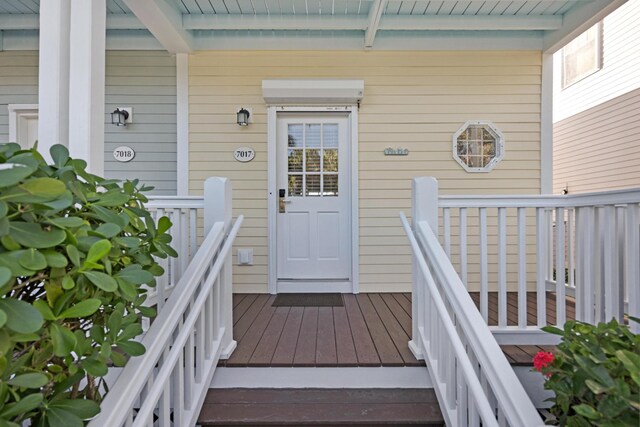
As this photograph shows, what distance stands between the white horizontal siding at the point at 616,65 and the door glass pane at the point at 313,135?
15.9 feet

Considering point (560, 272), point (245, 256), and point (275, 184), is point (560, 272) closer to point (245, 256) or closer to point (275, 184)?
point (275, 184)

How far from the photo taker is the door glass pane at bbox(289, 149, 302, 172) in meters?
3.83

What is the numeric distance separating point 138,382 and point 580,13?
4.32m

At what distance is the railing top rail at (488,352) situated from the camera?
1105 millimetres

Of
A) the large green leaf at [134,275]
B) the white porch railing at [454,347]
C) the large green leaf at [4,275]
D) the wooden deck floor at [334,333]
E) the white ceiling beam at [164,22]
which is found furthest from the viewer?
the white ceiling beam at [164,22]

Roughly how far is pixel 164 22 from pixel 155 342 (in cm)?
288

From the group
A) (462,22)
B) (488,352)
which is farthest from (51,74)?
(462,22)

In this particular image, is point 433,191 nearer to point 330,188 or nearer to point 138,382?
point 138,382

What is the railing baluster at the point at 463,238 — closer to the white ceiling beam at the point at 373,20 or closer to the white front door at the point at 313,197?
the white front door at the point at 313,197

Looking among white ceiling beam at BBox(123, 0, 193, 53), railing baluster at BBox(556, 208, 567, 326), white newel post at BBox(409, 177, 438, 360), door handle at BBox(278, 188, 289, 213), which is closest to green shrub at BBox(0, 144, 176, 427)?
white newel post at BBox(409, 177, 438, 360)

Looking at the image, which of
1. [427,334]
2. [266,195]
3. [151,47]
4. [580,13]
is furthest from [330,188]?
[580,13]

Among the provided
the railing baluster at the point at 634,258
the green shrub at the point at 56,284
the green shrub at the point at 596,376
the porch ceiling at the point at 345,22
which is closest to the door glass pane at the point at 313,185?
the porch ceiling at the point at 345,22

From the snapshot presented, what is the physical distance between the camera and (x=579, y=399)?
39.4 inches

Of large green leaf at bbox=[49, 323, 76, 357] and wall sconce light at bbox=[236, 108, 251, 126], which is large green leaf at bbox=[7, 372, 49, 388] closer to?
large green leaf at bbox=[49, 323, 76, 357]
